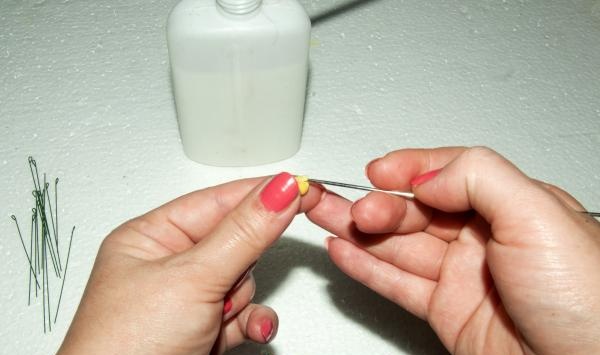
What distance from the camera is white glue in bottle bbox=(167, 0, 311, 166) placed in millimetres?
800

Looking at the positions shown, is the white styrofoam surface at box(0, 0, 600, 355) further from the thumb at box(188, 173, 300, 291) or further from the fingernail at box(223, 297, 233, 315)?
the thumb at box(188, 173, 300, 291)

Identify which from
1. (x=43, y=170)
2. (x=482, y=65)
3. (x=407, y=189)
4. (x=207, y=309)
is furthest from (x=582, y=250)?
(x=43, y=170)

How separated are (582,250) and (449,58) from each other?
0.68 meters

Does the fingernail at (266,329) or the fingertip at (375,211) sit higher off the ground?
the fingertip at (375,211)

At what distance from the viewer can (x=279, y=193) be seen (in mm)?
649

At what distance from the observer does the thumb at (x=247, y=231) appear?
64 cm

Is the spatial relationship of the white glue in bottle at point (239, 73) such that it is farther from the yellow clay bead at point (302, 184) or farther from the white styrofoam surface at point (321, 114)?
the yellow clay bead at point (302, 184)

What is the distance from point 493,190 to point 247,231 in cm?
28

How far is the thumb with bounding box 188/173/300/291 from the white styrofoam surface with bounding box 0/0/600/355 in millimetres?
255

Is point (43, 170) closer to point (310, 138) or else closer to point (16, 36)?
point (16, 36)

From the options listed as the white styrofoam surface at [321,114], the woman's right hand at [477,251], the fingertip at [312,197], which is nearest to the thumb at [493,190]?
the woman's right hand at [477,251]

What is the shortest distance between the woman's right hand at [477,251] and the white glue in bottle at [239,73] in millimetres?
178

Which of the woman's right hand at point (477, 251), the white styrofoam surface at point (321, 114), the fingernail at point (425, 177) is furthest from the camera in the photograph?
the white styrofoam surface at point (321, 114)

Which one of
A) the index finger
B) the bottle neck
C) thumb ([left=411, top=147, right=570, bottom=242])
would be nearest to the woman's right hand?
thumb ([left=411, top=147, right=570, bottom=242])
